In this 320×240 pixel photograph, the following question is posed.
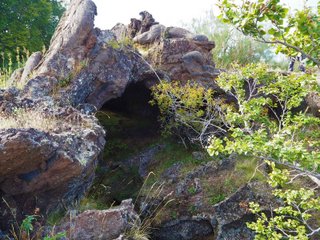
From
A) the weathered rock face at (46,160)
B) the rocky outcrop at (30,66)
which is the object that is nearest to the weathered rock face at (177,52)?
the rocky outcrop at (30,66)

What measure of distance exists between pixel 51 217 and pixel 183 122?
4.06m

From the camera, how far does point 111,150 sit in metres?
10.0

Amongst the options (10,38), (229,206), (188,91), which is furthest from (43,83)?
(10,38)

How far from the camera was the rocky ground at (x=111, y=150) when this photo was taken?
203 inches

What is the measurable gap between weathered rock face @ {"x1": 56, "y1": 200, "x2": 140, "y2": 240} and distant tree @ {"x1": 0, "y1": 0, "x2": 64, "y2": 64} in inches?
470

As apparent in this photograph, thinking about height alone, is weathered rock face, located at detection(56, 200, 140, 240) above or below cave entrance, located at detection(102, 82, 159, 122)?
below

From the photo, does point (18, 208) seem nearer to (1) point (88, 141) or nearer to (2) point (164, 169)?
(1) point (88, 141)

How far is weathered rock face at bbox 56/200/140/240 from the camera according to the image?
204 inches

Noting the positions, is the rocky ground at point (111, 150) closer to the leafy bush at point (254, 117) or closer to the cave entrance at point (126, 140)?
the cave entrance at point (126, 140)

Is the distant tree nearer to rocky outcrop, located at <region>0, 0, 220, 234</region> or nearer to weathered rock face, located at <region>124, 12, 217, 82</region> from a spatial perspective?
rocky outcrop, located at <region>0, 0, 220, 234</region>

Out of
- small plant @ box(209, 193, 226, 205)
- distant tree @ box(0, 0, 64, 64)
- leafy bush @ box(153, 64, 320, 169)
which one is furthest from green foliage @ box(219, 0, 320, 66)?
distant tree @ box(0, 0, 64, 64)

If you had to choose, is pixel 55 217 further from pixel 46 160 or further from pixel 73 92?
pixel 73 92

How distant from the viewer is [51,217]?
5.35 m

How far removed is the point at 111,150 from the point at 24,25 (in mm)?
10125
